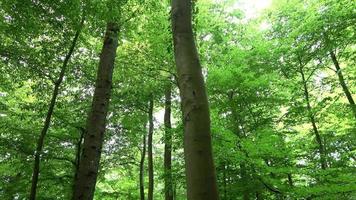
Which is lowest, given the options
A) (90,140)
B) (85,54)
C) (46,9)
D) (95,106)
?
(90,140)

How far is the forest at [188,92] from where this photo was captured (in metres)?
6.11

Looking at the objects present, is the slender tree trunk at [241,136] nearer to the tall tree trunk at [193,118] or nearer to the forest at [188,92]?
the forest at [188,92]

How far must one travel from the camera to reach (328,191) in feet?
21.8

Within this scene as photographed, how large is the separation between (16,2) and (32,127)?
696 cm

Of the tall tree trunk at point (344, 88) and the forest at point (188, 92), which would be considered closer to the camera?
the forest at point (188, 92)

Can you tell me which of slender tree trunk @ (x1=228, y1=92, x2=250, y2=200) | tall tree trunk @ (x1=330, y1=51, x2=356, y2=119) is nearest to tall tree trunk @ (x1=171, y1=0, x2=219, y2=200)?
slender tree trunk @ (x1=228, y1=92, x2=250, y2=200)

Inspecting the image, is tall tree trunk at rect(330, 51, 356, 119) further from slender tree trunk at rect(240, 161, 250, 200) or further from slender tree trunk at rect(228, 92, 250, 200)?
slender tree trunk at rect(240, 161, 250, 200)

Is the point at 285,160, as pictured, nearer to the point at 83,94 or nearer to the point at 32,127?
the point at 83,94

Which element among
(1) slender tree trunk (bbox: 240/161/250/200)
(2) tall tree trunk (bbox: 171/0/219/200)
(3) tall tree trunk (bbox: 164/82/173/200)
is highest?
(3) tall tree trunk (bbox: 164/82/173/200)

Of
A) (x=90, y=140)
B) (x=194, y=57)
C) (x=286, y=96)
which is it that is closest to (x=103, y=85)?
(x=90, y=140)

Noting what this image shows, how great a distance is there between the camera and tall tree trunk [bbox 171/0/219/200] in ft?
7.73

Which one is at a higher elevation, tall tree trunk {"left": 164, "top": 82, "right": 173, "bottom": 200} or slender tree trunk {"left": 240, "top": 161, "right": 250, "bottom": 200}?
tall tree trunk {"left": 164, "top": 82, "right": 173, "bottom": 200}

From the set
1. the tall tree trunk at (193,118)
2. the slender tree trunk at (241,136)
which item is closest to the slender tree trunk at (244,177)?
the slender tree trunk at (241,136)

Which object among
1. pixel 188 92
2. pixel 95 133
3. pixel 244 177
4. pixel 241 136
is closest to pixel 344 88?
pixel 241 136
